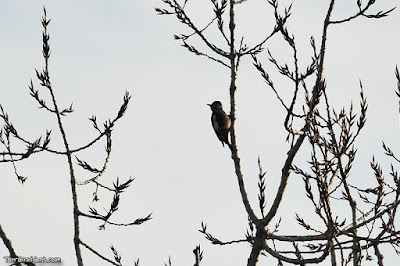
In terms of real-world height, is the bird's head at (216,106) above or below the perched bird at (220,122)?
above

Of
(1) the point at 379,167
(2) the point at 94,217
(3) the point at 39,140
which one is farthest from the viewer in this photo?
(1) the point at 379,167

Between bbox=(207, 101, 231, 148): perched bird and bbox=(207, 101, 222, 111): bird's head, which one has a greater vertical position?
bbox=(207, 101, 222, 111): bird's head

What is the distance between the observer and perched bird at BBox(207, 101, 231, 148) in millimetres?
10352

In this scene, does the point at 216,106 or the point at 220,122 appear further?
the point at 216,106

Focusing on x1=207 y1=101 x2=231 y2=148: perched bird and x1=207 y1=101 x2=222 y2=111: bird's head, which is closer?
x1=207 y1=101 x2=231 y2=148: perched bird

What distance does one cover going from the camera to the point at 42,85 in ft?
17.8

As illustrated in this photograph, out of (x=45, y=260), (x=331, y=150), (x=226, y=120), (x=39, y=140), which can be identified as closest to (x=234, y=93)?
(x=331, y=150)

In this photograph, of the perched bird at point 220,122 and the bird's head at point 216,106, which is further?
the bird's head at point 216,106

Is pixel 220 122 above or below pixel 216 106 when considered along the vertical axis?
below

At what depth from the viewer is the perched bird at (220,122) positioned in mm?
10352

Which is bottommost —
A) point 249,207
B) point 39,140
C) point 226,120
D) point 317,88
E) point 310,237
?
point 310,237

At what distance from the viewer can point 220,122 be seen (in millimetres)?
10695

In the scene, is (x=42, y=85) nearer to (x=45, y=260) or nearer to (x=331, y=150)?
(x=45, y=260)

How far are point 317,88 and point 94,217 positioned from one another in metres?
2.11
